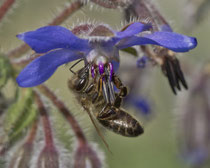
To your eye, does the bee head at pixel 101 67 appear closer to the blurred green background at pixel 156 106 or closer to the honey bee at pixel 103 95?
the honey bee at pixel 103 95

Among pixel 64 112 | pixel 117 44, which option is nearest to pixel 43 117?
pixel 64 112

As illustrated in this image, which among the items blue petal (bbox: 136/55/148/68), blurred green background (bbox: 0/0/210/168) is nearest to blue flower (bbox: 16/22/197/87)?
blue petal (bbox: 136/55/148/68)

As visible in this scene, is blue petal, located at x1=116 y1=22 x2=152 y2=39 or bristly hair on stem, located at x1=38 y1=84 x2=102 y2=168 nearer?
blue petal, located at x1=116 y1=22 x2=152 y2=39

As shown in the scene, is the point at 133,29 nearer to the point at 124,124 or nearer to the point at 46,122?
the point at 124,124

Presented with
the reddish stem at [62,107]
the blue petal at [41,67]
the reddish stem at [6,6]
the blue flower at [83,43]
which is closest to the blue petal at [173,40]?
the blue flower at [83,43]

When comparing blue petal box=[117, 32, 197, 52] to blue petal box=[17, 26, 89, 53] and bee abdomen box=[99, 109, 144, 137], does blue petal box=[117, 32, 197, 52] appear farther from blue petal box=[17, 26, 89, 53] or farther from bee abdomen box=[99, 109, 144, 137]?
bee abdomen box=[99, 109, 144, 137]

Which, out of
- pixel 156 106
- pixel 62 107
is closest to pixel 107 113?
pixel 62 107
